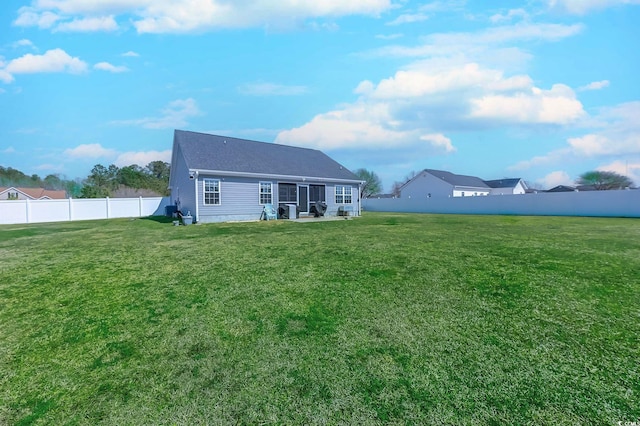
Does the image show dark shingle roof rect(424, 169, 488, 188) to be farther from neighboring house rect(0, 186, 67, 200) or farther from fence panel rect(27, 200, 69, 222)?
neighboring house rect(0, 186, 67, 200)

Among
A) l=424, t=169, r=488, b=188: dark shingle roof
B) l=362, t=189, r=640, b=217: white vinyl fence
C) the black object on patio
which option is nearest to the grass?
the black object on patio

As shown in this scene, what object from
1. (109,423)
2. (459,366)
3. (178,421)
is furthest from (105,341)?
(459,366)

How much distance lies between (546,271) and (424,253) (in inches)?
88.5

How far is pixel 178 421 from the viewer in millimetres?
2357

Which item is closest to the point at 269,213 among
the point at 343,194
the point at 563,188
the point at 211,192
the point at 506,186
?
the point at 211,192

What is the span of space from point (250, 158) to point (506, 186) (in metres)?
39.8

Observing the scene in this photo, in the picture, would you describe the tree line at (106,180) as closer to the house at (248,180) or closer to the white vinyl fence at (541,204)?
the house at (248,180)

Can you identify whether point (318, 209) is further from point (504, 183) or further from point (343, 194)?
point (504, 183)

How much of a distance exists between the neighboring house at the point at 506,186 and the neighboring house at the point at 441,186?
1.56 m

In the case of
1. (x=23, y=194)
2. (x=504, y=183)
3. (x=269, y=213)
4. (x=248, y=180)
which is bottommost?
(x=269, y=213)

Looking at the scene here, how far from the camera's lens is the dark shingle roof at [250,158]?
1620 cm

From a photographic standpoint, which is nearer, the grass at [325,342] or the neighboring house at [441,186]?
the grass at [325,342]

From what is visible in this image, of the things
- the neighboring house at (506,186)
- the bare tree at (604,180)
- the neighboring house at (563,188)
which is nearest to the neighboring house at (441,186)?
the neighboring house at (506,186)

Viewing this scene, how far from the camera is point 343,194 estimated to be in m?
21.5
